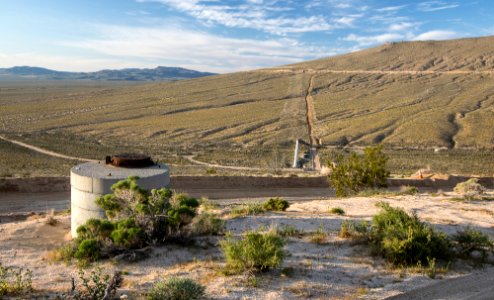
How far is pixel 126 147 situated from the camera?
53031 mm

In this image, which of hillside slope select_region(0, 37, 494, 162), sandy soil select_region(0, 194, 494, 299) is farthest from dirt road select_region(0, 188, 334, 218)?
hillside slope select_region(0, 37, 494, 162)

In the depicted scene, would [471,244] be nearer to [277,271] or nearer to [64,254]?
[277,271]

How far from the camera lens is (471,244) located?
11242 millimetres

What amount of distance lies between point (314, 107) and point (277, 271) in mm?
76137

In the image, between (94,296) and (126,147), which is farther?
(126,147)

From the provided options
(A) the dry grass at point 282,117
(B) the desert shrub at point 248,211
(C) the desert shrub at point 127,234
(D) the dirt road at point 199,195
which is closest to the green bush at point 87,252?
(C) the desert shrub at point 127,234

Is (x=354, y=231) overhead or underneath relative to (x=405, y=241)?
underneath

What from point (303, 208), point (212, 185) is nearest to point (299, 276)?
point (303, 208)

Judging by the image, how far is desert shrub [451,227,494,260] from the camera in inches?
437

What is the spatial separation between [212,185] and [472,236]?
59.3ft

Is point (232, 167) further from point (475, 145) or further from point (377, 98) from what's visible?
point (377, 98)

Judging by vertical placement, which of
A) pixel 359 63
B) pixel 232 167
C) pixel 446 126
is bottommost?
pixel 232 167

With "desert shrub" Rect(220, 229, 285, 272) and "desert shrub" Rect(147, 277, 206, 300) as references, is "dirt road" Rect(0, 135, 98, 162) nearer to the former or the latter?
"desert shrub" Rect(220, 229, 285, 272)

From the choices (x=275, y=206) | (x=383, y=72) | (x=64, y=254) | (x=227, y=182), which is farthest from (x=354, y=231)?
(x=383, y=72)
